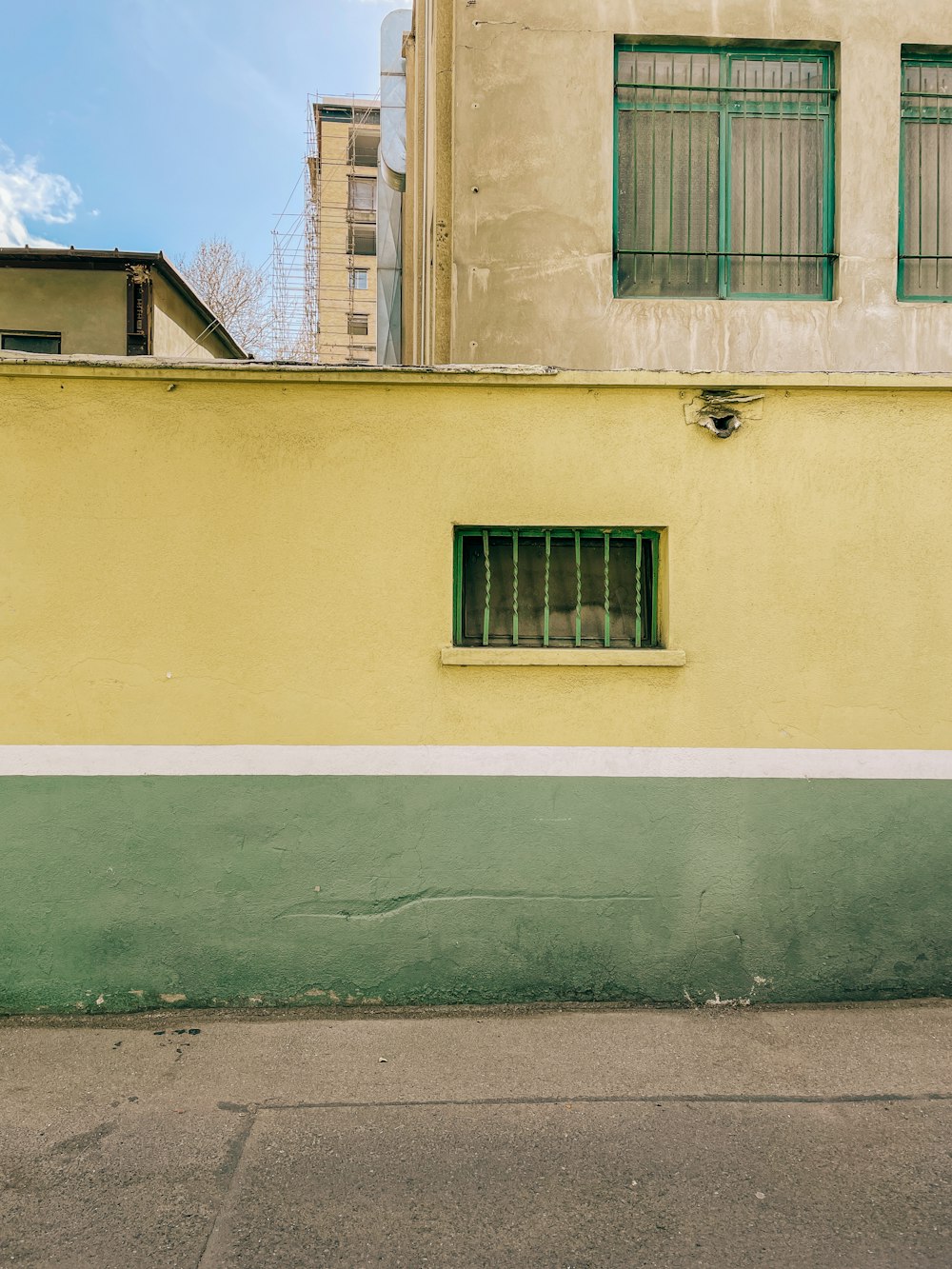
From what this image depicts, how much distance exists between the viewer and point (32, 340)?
1133cm

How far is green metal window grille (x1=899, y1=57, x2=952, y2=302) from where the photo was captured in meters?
5.91

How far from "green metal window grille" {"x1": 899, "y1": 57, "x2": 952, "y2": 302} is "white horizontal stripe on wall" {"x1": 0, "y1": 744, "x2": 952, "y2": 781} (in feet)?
10.5

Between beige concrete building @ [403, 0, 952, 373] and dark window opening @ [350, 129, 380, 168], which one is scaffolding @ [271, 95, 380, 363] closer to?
dark window opening @ [350, 129, 380, 168]

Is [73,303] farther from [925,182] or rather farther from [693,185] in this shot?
[925,182]

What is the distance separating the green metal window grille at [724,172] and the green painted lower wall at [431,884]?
3.34 m

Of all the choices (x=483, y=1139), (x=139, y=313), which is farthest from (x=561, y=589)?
(x=139, y=313)

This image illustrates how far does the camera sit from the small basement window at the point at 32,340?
1125 centimetres

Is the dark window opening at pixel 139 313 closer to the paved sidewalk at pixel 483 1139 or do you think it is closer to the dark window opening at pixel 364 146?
the paved sidewalk at pixel 483 1139

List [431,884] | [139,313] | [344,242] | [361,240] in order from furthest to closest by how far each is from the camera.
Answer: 1. [344,242]
2. [361,240]
3. [139,313]
4. [431,884]

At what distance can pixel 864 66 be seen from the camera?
19.1 feet

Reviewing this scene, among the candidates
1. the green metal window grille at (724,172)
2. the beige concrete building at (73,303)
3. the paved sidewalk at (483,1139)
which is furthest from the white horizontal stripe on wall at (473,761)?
the beige concrete building at (73,303)

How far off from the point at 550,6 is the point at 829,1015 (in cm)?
622

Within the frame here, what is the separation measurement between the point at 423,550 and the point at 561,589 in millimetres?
802

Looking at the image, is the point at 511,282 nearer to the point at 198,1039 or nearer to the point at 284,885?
the point at 284,885
